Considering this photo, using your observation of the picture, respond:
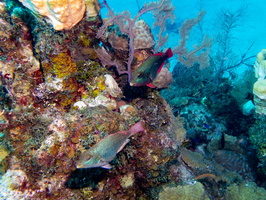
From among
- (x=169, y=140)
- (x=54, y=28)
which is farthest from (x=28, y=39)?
(x=169, y=140)

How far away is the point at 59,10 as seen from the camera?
2.73m

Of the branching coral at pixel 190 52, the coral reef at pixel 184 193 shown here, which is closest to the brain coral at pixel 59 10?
the branching coral at pixel 190 52

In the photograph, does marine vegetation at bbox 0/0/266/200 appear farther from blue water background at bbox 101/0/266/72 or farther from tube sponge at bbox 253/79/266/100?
blue water background at bbox 101/0/266/72

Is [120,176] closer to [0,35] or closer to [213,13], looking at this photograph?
[0,35]

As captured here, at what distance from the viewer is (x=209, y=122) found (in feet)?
23.0

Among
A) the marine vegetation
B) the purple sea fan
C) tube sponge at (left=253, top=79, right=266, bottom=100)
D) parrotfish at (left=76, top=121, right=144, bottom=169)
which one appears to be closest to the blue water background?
tube sponge at (left=253, top=79, right=266, bottom=100)

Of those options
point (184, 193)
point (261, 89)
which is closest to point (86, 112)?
point (184, 193)

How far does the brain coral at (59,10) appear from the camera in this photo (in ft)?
8.75

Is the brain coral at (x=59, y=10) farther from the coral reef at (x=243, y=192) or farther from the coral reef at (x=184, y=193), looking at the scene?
the coral reef at (x=243, y=192)

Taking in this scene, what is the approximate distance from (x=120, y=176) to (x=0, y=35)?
3.23m

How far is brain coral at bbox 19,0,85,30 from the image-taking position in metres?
2.67

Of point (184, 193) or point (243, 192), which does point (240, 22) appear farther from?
point (184, 193)

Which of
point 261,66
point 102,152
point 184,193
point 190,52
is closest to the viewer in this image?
point 102,152

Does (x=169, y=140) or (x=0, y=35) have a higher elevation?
(x=0, y=35)
